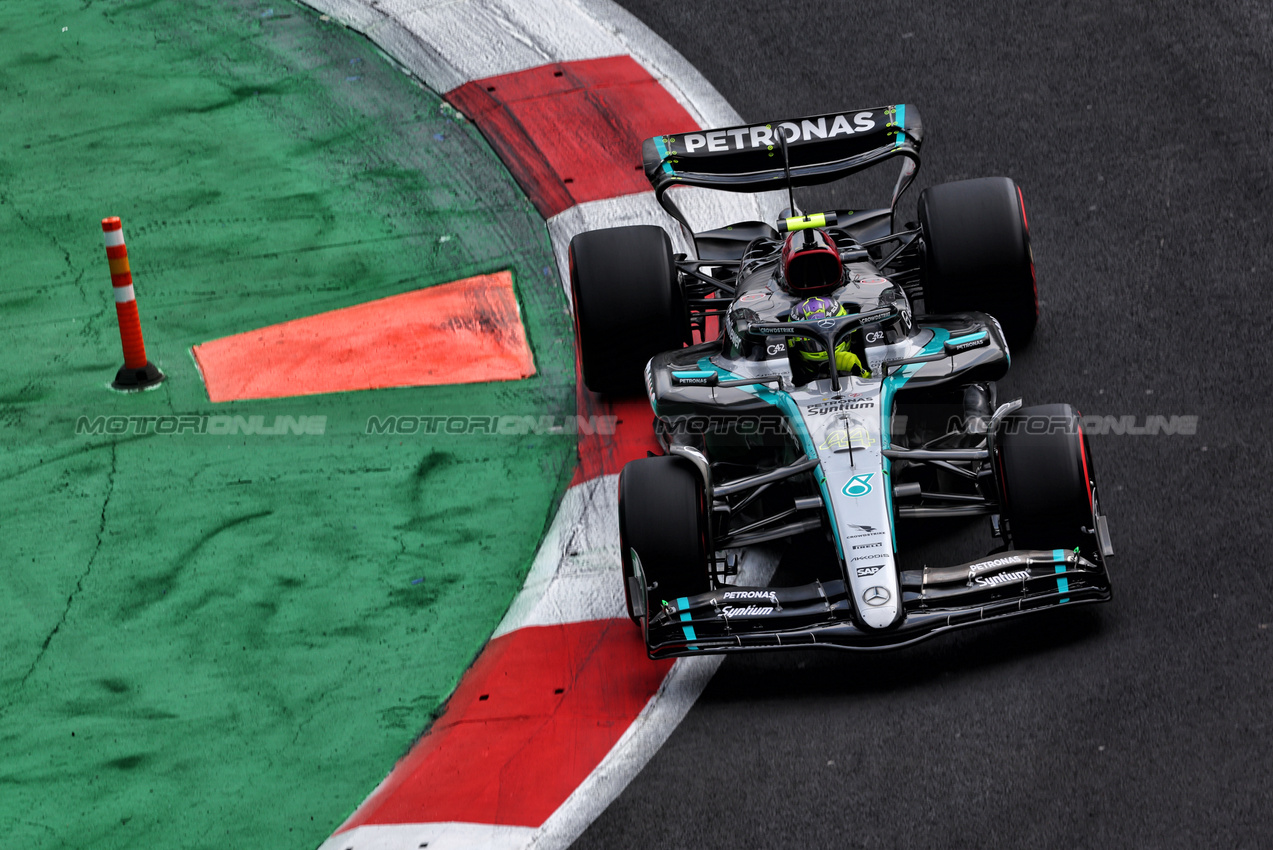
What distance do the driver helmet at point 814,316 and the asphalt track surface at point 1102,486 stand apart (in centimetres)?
88

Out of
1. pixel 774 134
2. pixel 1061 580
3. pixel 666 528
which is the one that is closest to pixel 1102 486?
pixel 1061 580

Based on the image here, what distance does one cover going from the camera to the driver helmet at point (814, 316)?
6625 mm

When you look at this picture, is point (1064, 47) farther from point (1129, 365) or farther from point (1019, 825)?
point (1019, 825)

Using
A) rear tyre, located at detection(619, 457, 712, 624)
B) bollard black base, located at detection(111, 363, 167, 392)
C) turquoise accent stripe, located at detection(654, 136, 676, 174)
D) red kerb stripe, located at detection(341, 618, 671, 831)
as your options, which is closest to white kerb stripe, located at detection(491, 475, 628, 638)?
red kerb stripe, located at detection(341, 618, 671, 831)

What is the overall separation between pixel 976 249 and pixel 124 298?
4.26m

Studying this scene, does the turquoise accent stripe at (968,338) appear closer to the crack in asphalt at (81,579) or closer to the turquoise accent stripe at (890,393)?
the turquoise accent stripe at (890,393)

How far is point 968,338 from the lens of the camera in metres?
6.65

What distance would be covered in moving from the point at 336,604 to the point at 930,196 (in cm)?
340

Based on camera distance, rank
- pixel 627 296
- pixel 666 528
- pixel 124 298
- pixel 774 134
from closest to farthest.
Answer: pixel 666 528
pixel 627 296
pixel 774 134
pixel 124 298

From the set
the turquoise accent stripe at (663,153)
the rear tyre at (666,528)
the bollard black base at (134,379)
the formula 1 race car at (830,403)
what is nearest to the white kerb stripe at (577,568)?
the formula 1 race car at (830,403)

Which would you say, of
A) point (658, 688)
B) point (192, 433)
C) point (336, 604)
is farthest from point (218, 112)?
point (658, 688)

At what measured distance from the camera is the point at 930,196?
25.0ft

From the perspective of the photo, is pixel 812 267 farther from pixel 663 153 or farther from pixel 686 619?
pixel 686 619

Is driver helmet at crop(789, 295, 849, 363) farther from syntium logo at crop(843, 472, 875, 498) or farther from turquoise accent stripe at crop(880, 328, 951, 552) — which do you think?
syntium logo at crop(843, 472, 875, 498)
